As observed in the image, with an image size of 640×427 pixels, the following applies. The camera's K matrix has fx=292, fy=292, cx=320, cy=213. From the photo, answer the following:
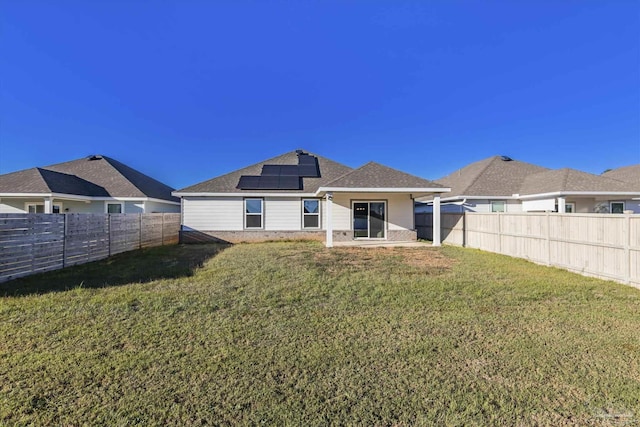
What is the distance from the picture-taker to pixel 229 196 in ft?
52.2

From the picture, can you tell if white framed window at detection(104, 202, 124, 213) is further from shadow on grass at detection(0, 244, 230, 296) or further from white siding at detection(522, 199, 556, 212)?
white siding at detection(522, 199, 556, 212)

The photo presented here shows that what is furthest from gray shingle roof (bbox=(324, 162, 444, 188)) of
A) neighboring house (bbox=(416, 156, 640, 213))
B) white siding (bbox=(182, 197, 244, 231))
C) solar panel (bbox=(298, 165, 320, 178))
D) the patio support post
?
neighboring house (bbox=(416, 156, 640, 213))

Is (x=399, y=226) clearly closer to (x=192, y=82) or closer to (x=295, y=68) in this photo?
(x=295, y=68)

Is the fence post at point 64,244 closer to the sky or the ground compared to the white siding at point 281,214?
closer to the ground

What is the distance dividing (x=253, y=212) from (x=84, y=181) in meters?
12.3

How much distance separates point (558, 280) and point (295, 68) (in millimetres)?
17111

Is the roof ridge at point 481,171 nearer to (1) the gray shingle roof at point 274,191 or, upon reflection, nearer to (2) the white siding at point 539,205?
(2) the white siding at point 539,205

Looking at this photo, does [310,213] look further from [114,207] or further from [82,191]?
[82,191]

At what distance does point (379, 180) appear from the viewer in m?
13.9

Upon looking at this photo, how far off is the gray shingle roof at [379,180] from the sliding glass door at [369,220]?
2.03 metres

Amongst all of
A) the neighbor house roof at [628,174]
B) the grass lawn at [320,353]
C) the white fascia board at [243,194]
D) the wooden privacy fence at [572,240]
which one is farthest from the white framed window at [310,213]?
the neighbor house roof at [628,174]

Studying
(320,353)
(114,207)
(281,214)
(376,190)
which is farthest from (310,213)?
(320,353)

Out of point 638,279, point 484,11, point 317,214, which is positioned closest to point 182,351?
point 638,279

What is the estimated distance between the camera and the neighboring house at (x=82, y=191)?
625 inches
